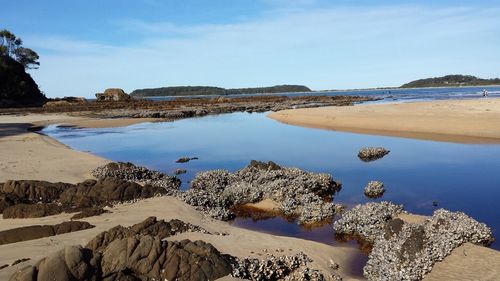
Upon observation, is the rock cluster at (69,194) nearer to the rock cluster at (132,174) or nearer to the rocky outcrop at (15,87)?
the rock cluster at (132,174)

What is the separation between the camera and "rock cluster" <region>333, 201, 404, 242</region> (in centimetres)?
1100

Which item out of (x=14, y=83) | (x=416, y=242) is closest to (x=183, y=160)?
(x=416, y=242)

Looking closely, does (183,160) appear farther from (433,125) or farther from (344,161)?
(433,125)

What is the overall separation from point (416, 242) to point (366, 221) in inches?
109

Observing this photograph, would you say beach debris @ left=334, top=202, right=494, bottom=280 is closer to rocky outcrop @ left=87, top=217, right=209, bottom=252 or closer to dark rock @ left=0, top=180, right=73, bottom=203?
rocky outcrop @ left=87, top=217, right=209, bottom=252

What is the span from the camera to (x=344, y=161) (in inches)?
851

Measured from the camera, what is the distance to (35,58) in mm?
116250

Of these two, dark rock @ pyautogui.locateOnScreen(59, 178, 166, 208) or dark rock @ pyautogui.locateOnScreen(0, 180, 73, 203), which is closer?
dark rock @ pyautogui.locateOnScreen(59, 178, 166, 208)

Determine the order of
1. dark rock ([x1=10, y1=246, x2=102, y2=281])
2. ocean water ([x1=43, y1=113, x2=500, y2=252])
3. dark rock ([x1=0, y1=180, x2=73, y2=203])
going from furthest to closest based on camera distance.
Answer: dark rock ([x1=0, y1=180, x2=73, y2=203]), ocean water ([x1=43, y1=113, x2=500, y2=252]), dark rock ([x1=10, y1=246, x2=102, y2=281])

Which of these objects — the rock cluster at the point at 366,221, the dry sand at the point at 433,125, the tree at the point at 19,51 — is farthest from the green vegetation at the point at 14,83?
the rock cluster at the point at 366,221

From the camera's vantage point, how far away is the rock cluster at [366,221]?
36.1 ft

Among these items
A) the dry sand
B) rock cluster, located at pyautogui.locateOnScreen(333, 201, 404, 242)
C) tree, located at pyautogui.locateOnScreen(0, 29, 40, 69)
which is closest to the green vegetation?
tree, located at pyautogui.locateOnScreen(0, 29, 40, 69)

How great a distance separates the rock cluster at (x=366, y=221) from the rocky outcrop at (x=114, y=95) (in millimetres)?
116869

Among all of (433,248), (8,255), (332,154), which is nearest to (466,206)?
(433,248)
